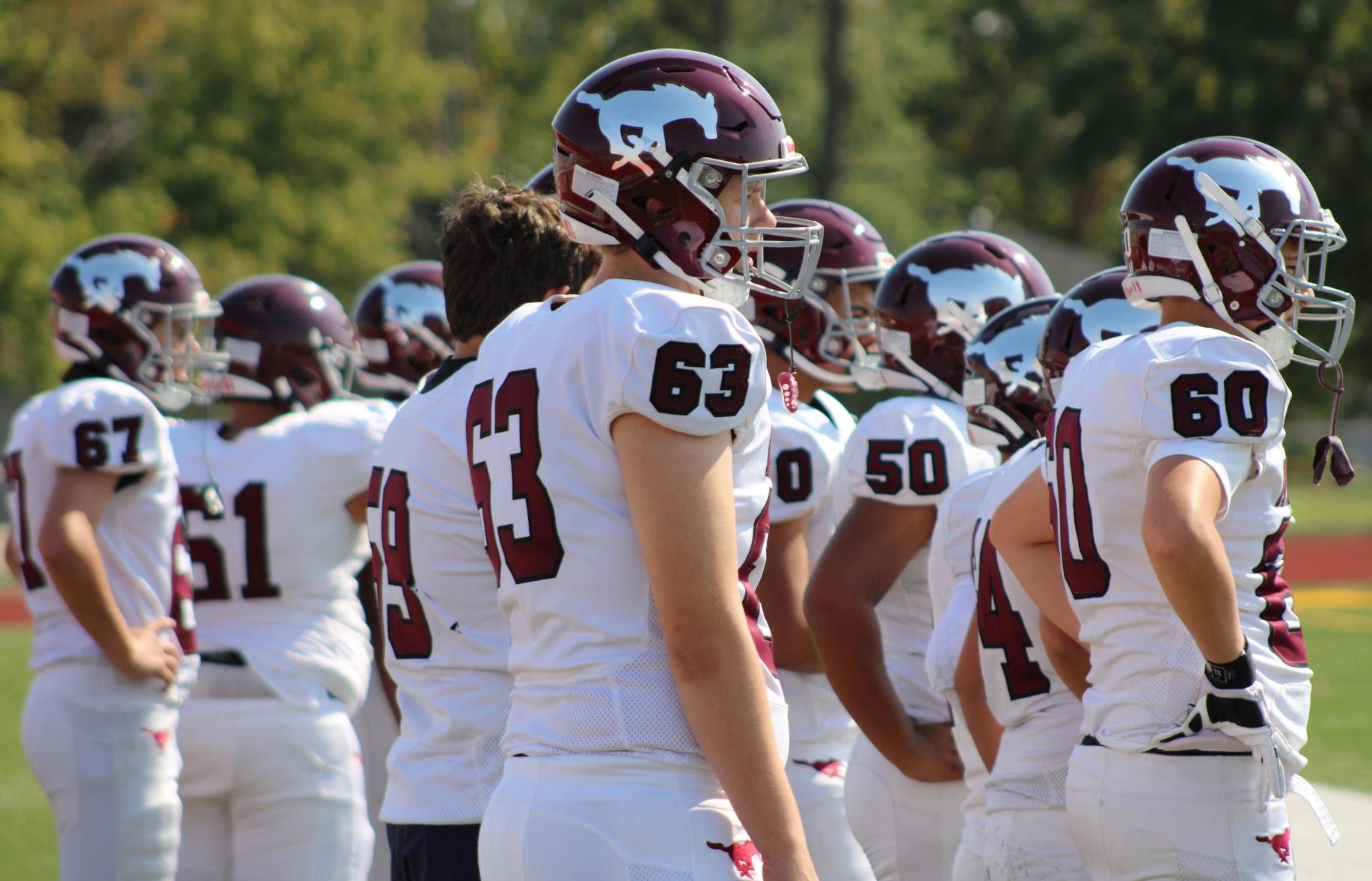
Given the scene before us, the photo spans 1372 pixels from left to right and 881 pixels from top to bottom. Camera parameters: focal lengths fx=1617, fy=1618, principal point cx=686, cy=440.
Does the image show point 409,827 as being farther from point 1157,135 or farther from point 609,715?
point 1157,135

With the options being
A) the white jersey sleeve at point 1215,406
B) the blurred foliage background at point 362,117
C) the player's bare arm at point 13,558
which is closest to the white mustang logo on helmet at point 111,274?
the player's bare arm at point 13,558

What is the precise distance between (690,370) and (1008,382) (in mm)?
1949

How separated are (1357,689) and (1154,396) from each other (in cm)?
1030

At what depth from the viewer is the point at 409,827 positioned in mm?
3104

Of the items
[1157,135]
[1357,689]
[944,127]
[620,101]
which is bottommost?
[1357,689]

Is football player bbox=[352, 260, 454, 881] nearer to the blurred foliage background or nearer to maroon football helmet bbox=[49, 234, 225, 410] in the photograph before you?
maroon football helmet bbox=[49, 234, 225, 410]

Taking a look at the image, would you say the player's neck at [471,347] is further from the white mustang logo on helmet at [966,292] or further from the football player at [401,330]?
the football player at [401,330]

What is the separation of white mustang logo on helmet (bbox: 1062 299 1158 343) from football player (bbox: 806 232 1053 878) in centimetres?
47

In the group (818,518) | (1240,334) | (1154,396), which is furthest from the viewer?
(818,518)

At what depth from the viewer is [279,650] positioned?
4438 millimetres

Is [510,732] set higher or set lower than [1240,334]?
lower

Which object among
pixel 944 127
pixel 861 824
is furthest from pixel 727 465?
pixel 944 127

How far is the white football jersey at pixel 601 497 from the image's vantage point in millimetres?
2131

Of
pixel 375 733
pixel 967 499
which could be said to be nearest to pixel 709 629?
pixel 967 499
